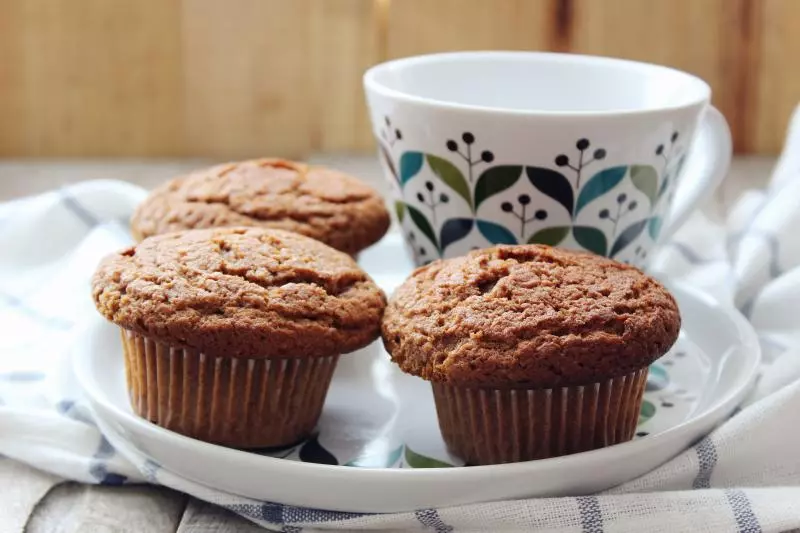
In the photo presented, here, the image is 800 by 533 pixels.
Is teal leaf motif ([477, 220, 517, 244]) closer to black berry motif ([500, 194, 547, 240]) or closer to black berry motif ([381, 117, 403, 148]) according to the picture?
black berry motif ([500, 194, 547, 240])

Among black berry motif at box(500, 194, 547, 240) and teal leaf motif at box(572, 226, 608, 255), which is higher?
black berry motif at box(500, 194, 547, 240)

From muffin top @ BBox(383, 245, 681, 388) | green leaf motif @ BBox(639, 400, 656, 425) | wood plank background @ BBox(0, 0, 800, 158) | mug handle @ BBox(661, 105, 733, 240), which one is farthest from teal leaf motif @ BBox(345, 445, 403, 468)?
wood plank background @ BBox(0, 0, 800, 158)

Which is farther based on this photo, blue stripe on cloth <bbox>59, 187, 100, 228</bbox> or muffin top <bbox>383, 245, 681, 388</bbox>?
blue stripe on cloth <bbox>59, 187, 100, 228</bbox>

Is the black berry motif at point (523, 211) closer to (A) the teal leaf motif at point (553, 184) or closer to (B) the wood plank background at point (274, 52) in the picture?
(A) the teal leaf motif at point (553, 184)

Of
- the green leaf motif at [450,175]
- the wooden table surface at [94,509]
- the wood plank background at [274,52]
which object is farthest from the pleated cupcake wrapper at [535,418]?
the wood plank background at [274,52]

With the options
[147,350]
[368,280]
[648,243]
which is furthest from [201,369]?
[648,243]

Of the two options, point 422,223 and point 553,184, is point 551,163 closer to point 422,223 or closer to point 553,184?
point 553,184
